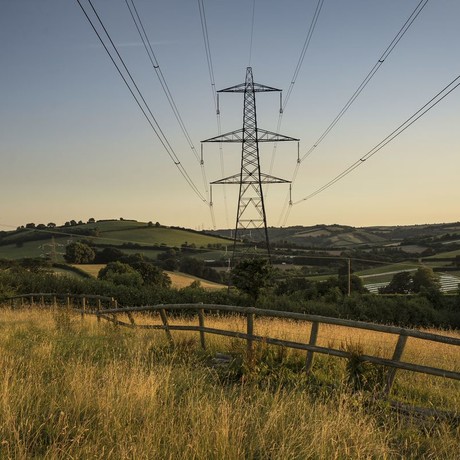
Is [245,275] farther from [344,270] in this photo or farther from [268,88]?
[344,270]

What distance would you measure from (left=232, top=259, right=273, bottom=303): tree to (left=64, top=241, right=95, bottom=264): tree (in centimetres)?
5684

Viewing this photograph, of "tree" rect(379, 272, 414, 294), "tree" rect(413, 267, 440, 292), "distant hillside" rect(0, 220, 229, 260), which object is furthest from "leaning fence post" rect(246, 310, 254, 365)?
"distant hillside" rect(0, 220, 229, 260)

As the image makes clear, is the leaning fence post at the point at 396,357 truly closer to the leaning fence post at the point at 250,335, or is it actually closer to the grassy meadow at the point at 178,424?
the grassy meadow at the point at 178,424

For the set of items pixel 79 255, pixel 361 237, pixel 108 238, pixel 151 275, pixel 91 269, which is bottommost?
pixel 151 275

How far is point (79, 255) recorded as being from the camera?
3351 inches

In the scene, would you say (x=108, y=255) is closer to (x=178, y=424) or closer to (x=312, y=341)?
(x=312, y=341)

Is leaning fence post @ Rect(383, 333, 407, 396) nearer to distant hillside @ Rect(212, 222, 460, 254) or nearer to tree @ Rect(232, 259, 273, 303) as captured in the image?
tree @ Rect(232, 259, 273, 303)

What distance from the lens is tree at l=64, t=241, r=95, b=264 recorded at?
85.0 meters

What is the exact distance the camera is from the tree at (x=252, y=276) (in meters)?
35.9

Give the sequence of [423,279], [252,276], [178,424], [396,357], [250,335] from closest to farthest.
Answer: [178,424] < [396,357] < [250,335] < [252,276] < [423,279]

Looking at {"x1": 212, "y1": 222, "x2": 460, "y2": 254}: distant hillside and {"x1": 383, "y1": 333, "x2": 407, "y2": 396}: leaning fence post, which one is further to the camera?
{"x1": 212, "y1": 222, "x2": 460, "y2": 254}: distant hillside

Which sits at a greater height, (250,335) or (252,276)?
(250,335)

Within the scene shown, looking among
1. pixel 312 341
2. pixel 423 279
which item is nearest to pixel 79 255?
pixel 423 279

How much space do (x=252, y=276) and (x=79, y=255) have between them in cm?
5822
